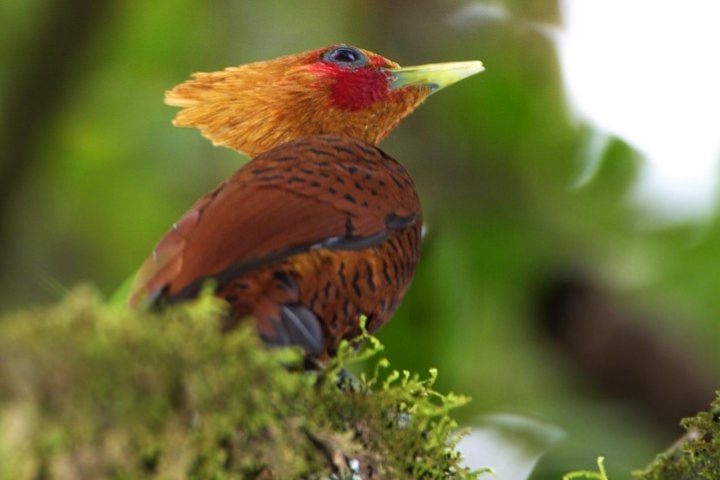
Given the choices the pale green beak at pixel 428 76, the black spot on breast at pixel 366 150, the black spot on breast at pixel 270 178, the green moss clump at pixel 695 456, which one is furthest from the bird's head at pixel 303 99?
the green moss clump at pixel 695 456

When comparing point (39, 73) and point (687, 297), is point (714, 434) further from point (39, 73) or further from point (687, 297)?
point (687, 297)

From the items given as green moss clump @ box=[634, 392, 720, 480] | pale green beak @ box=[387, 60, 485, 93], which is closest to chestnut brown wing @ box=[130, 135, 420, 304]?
pale green beak @ box=[387, 60, 485, 93]

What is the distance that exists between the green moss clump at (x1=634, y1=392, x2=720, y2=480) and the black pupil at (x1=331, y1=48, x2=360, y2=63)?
1.78m

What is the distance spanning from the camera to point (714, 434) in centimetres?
205

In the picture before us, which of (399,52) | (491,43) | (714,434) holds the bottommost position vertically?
(714,434)

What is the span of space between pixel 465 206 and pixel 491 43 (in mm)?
879

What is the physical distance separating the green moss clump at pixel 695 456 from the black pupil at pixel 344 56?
1776 millimetres

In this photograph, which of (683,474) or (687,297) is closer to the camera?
(683,474)

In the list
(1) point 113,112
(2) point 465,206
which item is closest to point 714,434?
(2) point 465,206

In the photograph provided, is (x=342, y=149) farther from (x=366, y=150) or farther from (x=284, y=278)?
(x=284, y=278)

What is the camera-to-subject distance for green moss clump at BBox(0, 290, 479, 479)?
1257 mm

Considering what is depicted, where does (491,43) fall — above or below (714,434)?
above

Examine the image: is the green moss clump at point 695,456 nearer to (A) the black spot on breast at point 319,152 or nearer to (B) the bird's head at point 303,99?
(A) the black spot on breast at point 319,152

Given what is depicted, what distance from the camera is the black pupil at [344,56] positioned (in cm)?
346
